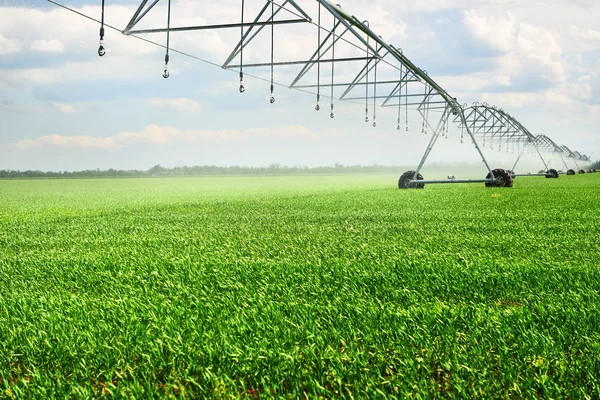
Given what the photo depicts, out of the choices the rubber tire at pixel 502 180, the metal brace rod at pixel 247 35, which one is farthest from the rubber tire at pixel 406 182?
the metal brace rod at pixel 247 35

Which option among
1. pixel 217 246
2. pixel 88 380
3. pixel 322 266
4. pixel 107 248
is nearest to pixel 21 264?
pixel 107 248

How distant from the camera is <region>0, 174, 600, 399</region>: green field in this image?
7.68ft

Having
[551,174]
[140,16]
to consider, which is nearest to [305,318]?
[140,16]

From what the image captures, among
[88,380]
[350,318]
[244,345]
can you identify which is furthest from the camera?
[350,318]

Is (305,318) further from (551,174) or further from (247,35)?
(551,174)

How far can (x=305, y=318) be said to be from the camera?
3.14 meters

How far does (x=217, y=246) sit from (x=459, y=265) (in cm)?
283

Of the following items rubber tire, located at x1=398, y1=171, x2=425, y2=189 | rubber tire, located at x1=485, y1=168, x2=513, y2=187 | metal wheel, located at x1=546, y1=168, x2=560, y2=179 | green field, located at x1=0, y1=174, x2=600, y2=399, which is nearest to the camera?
green field, located at x1=0, y1=174, x2=600, y2=399

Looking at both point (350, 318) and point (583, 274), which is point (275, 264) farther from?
point (583, 274)

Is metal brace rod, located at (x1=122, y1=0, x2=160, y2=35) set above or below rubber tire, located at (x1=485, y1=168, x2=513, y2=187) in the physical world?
above

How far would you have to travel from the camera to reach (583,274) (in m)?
4.37

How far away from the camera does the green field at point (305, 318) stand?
2.34m

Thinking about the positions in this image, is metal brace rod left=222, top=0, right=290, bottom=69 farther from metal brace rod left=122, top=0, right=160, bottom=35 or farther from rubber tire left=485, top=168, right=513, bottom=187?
rubber tire left=485, top=168, right=513, bottom=187

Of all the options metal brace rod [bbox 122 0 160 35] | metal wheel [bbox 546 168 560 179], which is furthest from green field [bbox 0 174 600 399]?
metal wheel [bbox 546 168 560 179]
